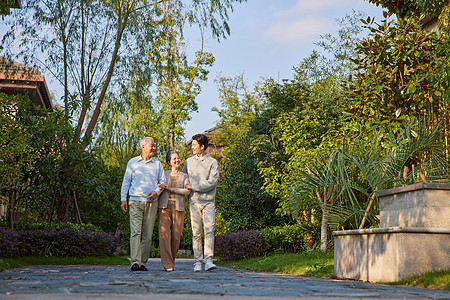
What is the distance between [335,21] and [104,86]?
452 inches

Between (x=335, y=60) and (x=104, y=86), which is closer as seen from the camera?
(x=104, y=86)

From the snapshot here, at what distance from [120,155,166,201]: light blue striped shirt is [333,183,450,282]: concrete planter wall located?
2.99 metres

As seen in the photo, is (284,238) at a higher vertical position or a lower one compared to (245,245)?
higher

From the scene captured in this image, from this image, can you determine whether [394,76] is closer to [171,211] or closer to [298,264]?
[298,264]

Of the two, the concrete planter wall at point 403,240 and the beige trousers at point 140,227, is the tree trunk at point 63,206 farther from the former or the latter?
the concrete planter wall at point 403,240

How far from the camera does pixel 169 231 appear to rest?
8.53 m

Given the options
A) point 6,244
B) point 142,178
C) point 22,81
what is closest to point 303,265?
point 142,178

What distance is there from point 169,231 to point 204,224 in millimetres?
718

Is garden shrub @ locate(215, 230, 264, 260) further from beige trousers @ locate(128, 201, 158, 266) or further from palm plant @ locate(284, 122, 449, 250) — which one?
beige trousers @ locate(128, 201, 158, 266)

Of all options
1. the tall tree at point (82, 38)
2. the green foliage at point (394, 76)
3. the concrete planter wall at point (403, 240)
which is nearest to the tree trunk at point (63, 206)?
the tall tree at point (82, 38)

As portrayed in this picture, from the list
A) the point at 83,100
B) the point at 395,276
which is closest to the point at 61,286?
the point at 395,276

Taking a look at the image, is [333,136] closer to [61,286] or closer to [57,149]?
[57,149]

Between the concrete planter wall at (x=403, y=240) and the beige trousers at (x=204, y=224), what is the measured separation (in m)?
1.91

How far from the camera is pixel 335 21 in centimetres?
2300
